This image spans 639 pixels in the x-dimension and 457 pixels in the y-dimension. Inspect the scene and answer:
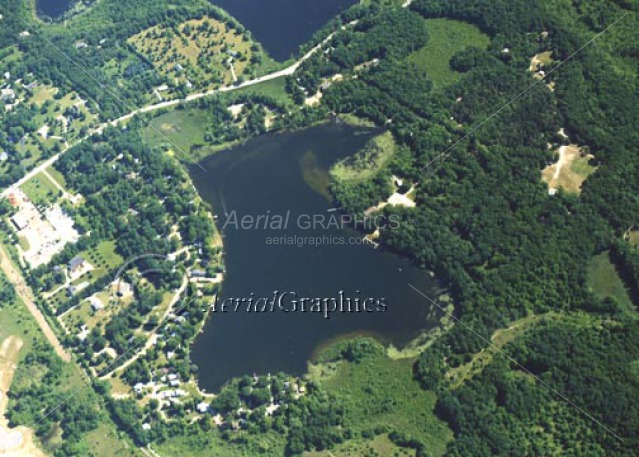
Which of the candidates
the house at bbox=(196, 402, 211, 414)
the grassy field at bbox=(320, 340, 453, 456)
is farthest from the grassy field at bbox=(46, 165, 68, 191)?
the grassy field at bbox=(320, 340, 453, 456)

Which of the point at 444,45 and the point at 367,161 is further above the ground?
the point at 444,45

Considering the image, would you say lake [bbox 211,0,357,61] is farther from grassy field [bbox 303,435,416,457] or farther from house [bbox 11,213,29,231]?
grassy field [bbox 303,435,416,457]

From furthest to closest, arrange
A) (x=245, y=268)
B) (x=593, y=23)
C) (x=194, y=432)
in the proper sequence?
(x=593, y=23) < (x=245, y=268) < (x=194, y=432)

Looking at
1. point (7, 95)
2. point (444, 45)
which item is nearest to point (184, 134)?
point (7, 95)

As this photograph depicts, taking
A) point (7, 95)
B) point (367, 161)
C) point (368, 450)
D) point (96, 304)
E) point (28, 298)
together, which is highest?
point (7, 95)

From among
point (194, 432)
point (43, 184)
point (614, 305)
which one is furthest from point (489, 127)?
point (43, 184)

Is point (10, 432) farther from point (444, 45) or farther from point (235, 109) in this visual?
point (444, 45)

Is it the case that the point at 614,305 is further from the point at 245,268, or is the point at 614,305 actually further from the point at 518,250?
the point at 245,268
